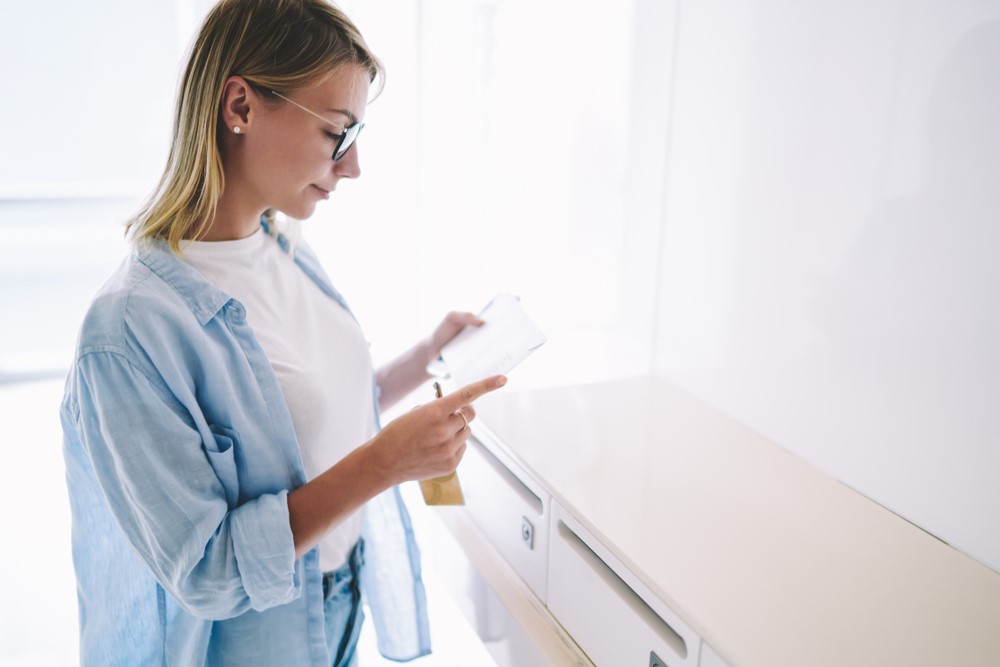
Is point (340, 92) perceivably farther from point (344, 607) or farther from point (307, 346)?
point (344, 607)

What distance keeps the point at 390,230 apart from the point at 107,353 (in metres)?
1.28

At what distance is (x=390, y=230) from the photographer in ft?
6.37

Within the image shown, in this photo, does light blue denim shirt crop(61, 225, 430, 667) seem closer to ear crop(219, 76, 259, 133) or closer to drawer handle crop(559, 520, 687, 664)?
ear crop(219, 76, 259, 133)

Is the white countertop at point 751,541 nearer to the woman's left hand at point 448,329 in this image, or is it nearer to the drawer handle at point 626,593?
the drawer handle at point 626,593

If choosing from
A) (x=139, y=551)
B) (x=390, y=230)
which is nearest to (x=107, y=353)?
(x=139, y=551)

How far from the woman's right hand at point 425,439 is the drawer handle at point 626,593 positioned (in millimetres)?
257

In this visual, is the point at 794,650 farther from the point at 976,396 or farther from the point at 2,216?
the point at 2,216

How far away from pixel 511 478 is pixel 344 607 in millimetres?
351

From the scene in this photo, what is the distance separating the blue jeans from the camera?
3.09ft

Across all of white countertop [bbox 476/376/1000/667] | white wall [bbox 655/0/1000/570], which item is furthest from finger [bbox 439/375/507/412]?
white wall [bbox 655/0/1000/570]

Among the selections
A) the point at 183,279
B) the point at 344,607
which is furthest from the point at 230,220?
the point at 344,607

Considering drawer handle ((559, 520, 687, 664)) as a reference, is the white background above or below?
above

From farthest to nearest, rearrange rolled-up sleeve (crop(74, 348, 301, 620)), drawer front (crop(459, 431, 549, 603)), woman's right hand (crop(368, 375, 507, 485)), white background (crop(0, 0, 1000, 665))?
drawer front (crop(459, 431, 549, 603)) < white background (crop(0, 0, 1000, 665)) < woman's right hand (crop(368, 375, 507, 485)) < rolled-up sleeve (crop(74, 348, 301, 620))

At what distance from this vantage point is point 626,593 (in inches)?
35.9
